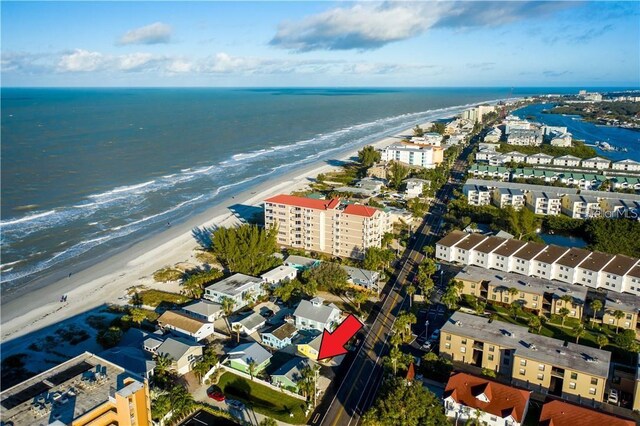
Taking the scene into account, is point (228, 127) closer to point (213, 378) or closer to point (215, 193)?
point (215, 193)

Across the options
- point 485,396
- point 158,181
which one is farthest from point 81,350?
point 158,181

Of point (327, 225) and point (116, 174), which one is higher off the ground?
point (327, 225)

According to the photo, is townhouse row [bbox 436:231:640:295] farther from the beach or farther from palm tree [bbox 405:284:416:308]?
the beach

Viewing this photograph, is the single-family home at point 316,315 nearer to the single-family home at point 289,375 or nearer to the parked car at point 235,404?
the single-family home at point 289,375

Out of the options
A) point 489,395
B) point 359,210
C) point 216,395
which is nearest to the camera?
point 489,395

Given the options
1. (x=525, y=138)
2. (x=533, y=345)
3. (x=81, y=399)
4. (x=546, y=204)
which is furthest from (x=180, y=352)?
(x=525, y=138)

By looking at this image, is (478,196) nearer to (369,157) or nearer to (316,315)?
(369,157)

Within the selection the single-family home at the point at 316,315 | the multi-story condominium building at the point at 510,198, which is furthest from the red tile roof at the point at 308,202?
the multi-story condominium building at the point at 510,198
